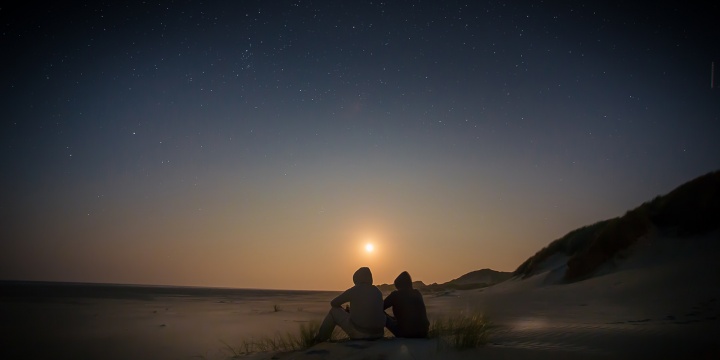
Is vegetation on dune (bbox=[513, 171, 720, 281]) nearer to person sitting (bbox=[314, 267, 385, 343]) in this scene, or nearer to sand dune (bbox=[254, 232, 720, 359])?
sand dune (bbox=[254, 232, 720, 359])

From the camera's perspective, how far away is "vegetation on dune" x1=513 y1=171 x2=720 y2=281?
1348 cm

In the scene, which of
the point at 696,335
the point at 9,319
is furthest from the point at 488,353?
the point at 9,319

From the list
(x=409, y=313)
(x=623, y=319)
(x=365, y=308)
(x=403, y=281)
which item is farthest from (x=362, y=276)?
(x=623, y=319)

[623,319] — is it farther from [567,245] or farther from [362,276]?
[567,245]

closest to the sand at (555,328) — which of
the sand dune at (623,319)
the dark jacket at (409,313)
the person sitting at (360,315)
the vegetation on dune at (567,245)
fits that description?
the sand dune at (623,319)

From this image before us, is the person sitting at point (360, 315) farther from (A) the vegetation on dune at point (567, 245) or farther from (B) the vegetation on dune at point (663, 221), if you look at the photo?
(A) the vegetation on dune at point (567, 245)

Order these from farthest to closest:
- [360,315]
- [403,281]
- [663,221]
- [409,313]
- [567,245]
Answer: [567,245] → [663,221] → [403,281] → [409,313] → [360,315]

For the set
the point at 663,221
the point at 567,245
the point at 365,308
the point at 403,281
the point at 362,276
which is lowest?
the point at 365,308

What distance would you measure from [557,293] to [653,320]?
276 inches

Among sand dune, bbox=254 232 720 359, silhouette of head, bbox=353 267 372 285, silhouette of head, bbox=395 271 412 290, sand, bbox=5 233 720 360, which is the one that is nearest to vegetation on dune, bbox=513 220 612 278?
sand, bbox=5 233 720 360

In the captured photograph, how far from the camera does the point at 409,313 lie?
6707mm

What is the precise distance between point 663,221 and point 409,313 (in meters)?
13.2

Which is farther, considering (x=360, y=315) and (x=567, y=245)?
(x=567, y=245)

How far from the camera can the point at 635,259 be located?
13.9 m
